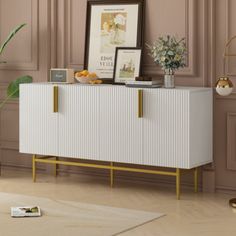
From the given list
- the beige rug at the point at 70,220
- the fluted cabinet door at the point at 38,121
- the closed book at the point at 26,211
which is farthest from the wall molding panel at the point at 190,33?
the closed book at the point at 26,211

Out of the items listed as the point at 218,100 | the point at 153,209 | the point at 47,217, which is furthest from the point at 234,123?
the point at 47,217

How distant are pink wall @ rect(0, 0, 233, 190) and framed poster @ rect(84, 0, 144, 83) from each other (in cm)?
10

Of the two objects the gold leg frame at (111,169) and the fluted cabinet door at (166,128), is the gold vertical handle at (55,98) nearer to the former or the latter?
the gold leg frame at (111,169)

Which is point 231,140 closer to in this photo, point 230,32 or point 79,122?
point 230,32

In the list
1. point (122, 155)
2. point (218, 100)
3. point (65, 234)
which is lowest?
point (65, 234)

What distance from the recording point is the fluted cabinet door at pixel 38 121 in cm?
673

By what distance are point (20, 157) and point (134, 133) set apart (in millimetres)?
1758

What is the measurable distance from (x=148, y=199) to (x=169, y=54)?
122 cm

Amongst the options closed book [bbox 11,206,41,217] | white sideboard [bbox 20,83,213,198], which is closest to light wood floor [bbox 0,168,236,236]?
white sideboard [bbox 20,83,213,198]

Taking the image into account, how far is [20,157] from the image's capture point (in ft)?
24.9

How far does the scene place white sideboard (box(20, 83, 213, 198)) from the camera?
6.07 metres

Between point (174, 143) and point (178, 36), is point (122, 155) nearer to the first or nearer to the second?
point (174, 143)

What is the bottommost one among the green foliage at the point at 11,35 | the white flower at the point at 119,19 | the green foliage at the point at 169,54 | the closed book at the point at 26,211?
the closed book at the point at 26,211

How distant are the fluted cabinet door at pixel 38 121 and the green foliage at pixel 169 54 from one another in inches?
41.2
